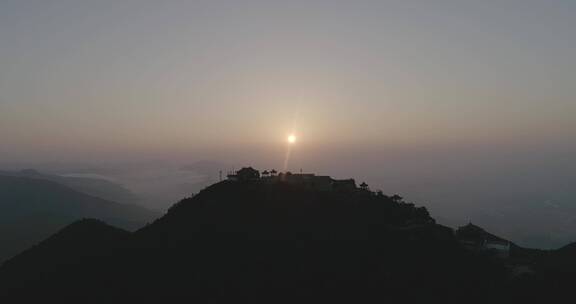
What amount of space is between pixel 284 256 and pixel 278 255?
0.71m

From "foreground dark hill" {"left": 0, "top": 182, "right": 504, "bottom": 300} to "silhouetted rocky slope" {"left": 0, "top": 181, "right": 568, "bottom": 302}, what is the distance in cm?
13

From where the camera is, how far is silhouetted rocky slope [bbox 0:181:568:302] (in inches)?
1694

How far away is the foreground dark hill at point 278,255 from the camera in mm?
43469

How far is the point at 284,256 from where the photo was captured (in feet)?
160

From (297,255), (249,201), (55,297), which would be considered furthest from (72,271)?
(297,255)

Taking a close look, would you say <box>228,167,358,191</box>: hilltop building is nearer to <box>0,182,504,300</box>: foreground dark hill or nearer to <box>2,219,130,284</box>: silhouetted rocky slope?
<box>0,182,504,300</box>: foreground dark hill

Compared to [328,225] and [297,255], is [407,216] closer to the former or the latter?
[328,225]

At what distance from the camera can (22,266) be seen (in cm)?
8025

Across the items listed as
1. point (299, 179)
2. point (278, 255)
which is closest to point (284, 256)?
point (278, 255)

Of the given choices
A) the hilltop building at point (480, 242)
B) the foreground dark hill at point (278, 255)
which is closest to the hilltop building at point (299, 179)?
the foreground dark hill at point (278, 255)

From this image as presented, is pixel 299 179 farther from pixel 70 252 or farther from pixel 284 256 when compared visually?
pixel 70 252

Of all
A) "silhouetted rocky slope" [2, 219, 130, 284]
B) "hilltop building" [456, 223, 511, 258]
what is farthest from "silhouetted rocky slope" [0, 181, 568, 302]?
"hilltop building" [456, 223, 511, 258]

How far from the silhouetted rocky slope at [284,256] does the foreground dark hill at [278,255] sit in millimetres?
135

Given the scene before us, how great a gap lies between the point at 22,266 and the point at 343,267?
6038 cm
